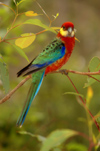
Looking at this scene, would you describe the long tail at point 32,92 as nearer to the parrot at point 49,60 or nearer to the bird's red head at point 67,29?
the parrot at point 49,60

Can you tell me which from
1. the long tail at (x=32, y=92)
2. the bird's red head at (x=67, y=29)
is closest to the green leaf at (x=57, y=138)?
the long tail at (x=32, y=92)

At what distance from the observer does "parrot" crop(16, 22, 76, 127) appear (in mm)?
724

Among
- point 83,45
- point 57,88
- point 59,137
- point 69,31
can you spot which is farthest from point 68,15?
point 59,137

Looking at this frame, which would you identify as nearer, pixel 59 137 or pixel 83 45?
pixel 59 137

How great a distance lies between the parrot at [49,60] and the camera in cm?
72

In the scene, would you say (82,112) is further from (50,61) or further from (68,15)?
(68,15)

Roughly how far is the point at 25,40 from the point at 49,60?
192 millimetres

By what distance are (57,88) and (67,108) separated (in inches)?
7.5

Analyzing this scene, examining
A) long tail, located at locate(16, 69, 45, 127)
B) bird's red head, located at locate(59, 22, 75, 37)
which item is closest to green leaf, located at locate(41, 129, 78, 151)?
long tail, located at locate(16, 69, 45, 127)

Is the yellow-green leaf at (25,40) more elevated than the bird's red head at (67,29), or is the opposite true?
the yellow-green leaf at (25,40)

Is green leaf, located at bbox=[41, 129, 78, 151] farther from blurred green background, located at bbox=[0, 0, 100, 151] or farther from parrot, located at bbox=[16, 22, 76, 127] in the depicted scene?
blurred green background, located at bbox=[0, 0, 100, 151]

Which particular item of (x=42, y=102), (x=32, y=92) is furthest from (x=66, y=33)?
(x=42, y=102)

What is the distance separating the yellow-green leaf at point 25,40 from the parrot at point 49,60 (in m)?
0.07

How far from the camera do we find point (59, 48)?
2.95ft
